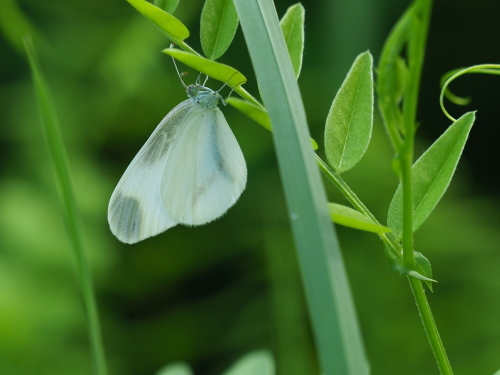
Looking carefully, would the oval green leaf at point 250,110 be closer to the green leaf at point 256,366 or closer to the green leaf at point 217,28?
the green leaf at point 217,28

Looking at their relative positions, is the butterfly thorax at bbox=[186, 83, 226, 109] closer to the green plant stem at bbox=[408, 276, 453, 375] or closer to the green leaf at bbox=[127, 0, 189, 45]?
the green leaf at bbox=[127, 0, 189, 45]

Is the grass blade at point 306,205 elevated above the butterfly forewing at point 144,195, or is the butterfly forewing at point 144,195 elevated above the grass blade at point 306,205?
the butterfly forewing at point 144,195

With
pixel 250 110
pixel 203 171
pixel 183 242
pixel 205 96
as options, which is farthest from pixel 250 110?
pixel 183 242

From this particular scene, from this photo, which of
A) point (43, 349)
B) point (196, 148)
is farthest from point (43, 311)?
point (196, 148)

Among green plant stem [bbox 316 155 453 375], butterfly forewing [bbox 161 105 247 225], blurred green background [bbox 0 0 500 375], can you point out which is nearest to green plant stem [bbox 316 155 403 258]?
green plant stem [bbox 316 155 453 375]

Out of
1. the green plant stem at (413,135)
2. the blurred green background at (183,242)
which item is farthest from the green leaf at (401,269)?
the blurred green background at (183,242)

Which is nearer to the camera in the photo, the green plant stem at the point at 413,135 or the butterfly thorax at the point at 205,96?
the green plant stem at the point at 413,135

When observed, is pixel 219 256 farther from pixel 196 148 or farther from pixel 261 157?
pixel 196 148
